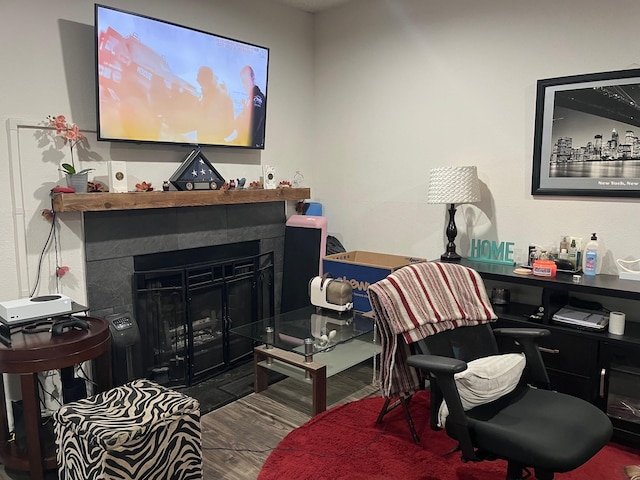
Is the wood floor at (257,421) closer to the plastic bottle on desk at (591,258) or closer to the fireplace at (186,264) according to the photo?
the fireplace at (186,264)

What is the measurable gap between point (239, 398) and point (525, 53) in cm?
283

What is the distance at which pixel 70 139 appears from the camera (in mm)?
2600

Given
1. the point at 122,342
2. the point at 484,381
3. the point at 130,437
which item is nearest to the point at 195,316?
the point at 122,342

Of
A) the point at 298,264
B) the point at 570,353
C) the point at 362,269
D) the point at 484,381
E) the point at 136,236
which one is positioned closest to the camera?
the point at 484,381

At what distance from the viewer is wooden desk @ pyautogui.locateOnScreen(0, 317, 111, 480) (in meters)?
2.05

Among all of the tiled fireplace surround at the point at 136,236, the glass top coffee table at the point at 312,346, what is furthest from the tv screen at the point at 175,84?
the glass top coffee table at the point at 312,346

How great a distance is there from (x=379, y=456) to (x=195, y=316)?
159 centimetres

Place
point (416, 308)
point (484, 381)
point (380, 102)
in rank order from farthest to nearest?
point (380, 102) < point (416, 308) < point (484, 381)

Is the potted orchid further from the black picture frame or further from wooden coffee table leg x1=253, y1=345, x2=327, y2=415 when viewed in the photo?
wooden coffee table leg x1=253, y1=345, x2=327, y2=415

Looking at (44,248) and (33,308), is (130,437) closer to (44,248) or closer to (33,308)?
(33,308)

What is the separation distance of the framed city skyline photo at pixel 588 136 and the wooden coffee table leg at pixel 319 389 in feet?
5.69

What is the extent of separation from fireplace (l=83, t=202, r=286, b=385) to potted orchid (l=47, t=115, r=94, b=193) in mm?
202

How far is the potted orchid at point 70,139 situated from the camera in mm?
2559

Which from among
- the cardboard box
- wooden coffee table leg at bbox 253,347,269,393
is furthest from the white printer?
the cardboard box
